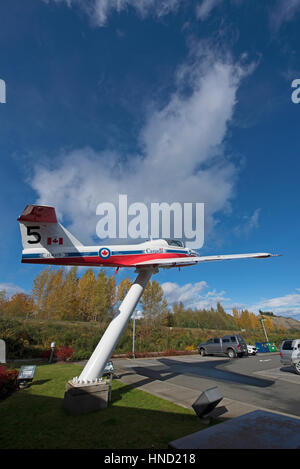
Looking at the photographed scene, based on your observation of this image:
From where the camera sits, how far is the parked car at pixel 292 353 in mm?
12742

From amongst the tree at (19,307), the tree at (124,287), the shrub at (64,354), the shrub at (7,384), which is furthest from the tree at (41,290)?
the shrub at (7,384)

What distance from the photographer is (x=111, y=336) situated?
7574mm

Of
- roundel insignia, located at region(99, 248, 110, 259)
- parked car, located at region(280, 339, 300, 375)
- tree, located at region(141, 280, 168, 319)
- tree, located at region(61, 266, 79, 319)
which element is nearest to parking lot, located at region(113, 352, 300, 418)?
parked car, located at region(280, 339, 300, 375)

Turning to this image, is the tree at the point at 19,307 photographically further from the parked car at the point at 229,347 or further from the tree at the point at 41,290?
the parked car at the point at 229,347

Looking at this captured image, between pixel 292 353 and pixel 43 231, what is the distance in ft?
46.6

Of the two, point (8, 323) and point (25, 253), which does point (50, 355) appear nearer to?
point (8, 323)

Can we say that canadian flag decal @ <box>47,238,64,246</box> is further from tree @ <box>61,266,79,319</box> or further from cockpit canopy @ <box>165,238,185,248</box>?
tree @ <box>61,266,79,319</box>

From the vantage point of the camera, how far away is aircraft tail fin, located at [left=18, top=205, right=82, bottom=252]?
7.07m

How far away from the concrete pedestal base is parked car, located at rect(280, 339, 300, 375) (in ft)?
36.5

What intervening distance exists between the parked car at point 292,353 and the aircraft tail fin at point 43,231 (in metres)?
13.3

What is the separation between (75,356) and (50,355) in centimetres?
190

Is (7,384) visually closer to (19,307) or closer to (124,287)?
(19,307)
